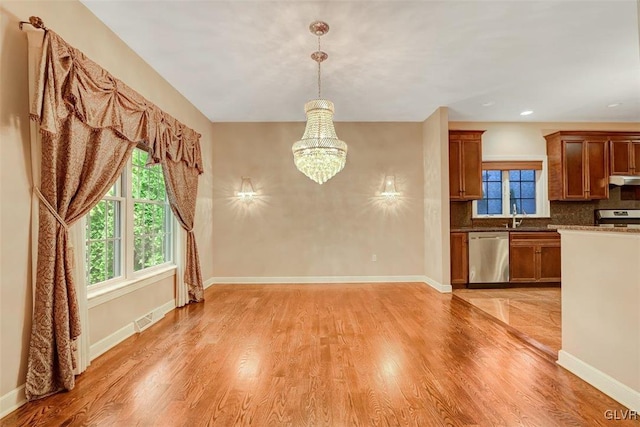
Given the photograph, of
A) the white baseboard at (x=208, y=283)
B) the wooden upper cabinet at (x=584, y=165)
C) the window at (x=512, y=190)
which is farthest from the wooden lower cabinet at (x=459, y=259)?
the white baseboard at (x=208, y=283)

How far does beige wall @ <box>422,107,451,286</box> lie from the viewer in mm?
5031

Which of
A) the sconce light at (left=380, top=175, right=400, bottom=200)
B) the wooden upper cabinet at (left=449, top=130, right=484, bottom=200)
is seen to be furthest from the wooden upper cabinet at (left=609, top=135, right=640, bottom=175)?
the sconce light at (left=380, top=175, right=400, bottom=200)

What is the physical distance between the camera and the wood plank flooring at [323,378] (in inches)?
74.0

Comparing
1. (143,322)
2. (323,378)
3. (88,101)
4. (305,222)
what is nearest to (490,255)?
(305,222)

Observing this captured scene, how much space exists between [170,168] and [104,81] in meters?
1.44

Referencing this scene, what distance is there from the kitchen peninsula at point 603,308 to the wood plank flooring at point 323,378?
137 millimetres

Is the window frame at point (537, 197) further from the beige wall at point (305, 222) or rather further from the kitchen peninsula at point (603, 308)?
the kitchen peninsula at point (603, 308)

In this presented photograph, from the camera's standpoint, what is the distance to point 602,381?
212cm

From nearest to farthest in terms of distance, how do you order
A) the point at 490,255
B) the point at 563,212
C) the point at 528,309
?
the point at 528,309
the point at 490,255
the point at 563,212

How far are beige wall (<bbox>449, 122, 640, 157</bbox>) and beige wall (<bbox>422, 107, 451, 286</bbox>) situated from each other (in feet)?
3.04

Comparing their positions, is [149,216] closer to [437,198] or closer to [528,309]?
[437,198]

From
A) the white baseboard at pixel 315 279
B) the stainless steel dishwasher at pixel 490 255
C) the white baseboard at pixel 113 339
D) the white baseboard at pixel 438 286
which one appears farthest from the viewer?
the white baseboard at pixel 315 279

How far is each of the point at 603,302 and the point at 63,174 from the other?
382 cm

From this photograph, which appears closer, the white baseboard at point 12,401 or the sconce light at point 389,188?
the white baseboard at point 12,401
